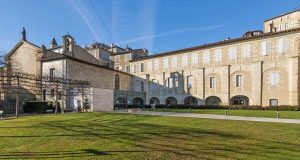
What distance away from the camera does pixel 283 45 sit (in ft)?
96.5

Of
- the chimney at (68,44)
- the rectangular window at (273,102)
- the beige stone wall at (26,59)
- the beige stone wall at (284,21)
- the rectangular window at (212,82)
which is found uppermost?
the beige stone wall at (284,21)

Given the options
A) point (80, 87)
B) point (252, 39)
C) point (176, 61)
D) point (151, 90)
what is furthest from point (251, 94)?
point (80, 87)

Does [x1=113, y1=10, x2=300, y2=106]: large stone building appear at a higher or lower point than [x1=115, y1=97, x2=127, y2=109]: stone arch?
higher

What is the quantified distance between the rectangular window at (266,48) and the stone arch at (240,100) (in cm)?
773

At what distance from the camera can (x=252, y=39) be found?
32000mm

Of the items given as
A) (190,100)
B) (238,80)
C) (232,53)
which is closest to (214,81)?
(238,80)

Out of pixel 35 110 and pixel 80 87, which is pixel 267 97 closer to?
pixel 80 87

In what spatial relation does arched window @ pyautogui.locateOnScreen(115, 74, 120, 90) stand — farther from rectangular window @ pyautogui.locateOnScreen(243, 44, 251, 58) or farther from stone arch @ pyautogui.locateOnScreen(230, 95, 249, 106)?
rectangular window @ pyautogui.locateOnScreen(243, 44, 251, 58)

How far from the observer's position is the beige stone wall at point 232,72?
95.0 ft

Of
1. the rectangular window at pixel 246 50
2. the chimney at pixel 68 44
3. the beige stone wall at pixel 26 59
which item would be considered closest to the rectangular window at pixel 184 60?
the rectangular window at pixel 246 50

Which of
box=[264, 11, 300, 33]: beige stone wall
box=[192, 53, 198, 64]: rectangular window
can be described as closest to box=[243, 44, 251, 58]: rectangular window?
box=[192, 53, 198, 64]: rectangular window

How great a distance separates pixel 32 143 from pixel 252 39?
111 ft

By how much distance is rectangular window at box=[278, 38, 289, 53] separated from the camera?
95.6 ft

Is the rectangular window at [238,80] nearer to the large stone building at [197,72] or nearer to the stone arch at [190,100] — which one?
the large stone building at [197,72]
